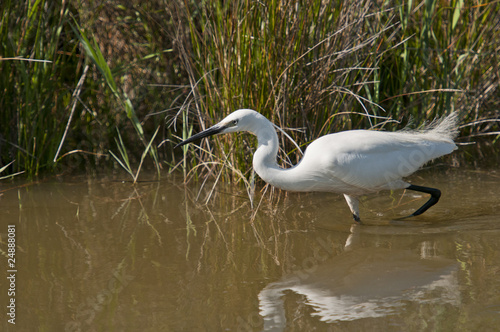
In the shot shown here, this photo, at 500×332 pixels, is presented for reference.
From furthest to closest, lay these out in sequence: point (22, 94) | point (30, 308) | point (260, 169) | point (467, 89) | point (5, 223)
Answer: point (467, 89)
point (22, 94)
point (5, 223)
point (260, 169)
point (30, 308)

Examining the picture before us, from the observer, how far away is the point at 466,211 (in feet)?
12.7

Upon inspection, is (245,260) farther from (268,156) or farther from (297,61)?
(297,61)

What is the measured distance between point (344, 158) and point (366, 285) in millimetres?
961

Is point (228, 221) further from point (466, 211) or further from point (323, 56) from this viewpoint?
point (466, 211)

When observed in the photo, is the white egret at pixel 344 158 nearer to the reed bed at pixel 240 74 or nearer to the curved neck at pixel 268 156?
the curved neck at pixel 268 156

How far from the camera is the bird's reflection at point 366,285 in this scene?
2504 millimetres

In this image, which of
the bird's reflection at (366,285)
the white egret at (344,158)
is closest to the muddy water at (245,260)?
the bird's reflection at (366,285)

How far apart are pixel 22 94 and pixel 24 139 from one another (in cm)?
35

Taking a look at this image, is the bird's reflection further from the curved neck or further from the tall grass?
the tall grass

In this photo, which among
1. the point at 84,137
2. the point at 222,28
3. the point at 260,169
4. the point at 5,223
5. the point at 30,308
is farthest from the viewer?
the point at 84,137

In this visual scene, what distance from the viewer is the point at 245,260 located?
123 inches

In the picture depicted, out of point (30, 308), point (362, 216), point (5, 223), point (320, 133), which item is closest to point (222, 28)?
point (320, 133)

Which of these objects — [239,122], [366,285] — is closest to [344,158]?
[239,122]

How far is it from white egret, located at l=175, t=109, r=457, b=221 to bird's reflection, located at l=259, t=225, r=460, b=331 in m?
0.50
